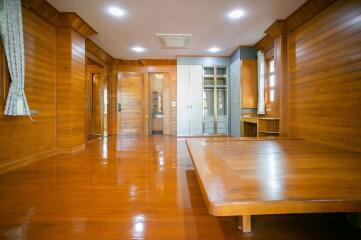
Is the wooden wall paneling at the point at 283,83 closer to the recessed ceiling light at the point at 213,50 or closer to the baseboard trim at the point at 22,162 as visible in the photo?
the recessed ceiling light at the point at 213,50

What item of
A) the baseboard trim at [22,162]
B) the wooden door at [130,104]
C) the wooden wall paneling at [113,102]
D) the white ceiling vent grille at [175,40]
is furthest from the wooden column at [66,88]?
the wooden door at [130,104]

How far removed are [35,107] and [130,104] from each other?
4.01 meters

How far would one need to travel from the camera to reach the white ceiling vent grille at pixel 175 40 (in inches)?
189

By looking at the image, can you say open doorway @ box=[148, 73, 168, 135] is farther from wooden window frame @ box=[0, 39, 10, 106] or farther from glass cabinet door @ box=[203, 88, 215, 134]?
wooden window frame @ box=[0, 39, 10, 106]

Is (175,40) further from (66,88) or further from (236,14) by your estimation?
(66,88)

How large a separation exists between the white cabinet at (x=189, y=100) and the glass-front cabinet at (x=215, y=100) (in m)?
0.19

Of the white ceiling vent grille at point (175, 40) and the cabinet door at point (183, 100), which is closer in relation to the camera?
the white ceiling vent grille at point (175, 40)

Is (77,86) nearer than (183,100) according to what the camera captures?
Yes

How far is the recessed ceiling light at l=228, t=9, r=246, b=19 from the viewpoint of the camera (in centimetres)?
368

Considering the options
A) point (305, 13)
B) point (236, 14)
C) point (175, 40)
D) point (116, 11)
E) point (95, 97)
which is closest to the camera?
point (305, 13)

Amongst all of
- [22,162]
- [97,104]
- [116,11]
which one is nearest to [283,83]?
[116,11]

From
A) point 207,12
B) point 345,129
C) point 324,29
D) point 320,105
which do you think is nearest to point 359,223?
point 345,129

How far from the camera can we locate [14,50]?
274 cm

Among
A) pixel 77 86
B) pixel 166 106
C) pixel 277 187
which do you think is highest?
pixel 77 86
